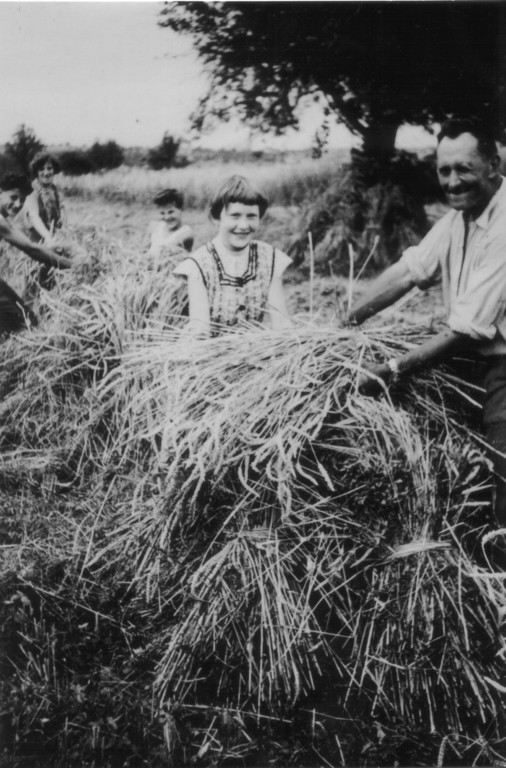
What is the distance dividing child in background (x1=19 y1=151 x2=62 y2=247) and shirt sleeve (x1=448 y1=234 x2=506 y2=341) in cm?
148

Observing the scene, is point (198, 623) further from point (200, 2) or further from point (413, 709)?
point (200, 2)

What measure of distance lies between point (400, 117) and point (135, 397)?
53.0 inches

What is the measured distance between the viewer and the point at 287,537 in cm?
216

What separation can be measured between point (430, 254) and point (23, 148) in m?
1.47

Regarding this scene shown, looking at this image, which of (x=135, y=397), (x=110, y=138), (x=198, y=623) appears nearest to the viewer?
(x=198, y=623)

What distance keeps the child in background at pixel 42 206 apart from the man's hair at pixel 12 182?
0.12ft

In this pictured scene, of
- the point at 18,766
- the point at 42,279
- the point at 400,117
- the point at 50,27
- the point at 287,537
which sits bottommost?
the point at 18,766

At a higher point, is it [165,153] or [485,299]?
[165,153]

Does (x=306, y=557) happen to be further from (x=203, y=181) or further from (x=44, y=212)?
(x=44, y=212)

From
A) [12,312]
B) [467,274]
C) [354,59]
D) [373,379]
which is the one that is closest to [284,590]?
[373,379]

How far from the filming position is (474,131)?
2402 mm

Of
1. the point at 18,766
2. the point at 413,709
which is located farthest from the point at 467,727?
the point at 18,766

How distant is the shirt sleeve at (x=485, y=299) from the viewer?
2.15 meters

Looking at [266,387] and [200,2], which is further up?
[200,2]
